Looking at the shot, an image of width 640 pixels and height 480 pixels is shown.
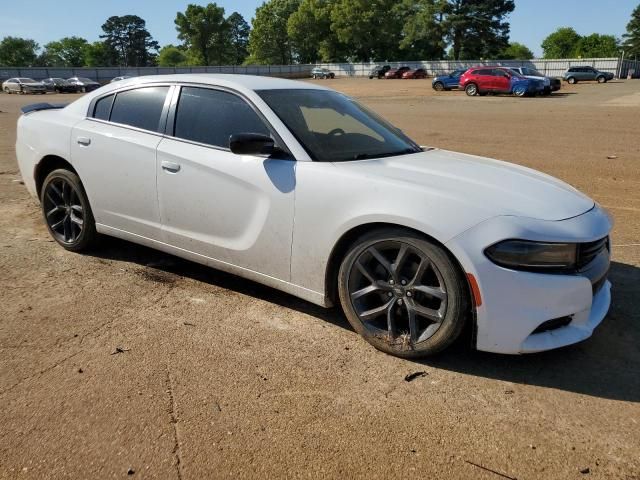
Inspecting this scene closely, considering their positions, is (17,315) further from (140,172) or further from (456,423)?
(456,423)

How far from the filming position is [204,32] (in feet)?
366

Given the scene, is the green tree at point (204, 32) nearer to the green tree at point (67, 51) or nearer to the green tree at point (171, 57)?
the green tree at point (171, 57)

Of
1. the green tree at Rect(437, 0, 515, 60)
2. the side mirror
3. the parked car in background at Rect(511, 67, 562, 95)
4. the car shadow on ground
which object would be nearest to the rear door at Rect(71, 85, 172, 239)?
the side mirror

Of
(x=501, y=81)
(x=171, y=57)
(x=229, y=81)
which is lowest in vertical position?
(x=229, y=81)

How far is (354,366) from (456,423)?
0.69m

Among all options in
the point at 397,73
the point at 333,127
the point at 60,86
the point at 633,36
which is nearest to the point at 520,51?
the point at 633,36

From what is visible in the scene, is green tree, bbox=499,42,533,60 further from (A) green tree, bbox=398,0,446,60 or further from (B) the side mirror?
(B) the side mirror

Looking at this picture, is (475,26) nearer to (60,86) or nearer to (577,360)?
(60,86)

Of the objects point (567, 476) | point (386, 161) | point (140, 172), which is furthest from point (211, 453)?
point (140, 172)

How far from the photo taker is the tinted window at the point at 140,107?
4262 mm

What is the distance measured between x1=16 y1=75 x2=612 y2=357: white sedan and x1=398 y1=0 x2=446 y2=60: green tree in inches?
3230

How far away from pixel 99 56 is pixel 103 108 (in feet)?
490

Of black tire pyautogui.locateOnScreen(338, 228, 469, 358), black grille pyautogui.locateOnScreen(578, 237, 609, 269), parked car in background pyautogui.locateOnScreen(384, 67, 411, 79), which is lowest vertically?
black tire pyautogui.locateOnScreen(338, 228, 469, 358)

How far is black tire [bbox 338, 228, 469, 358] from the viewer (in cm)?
294
